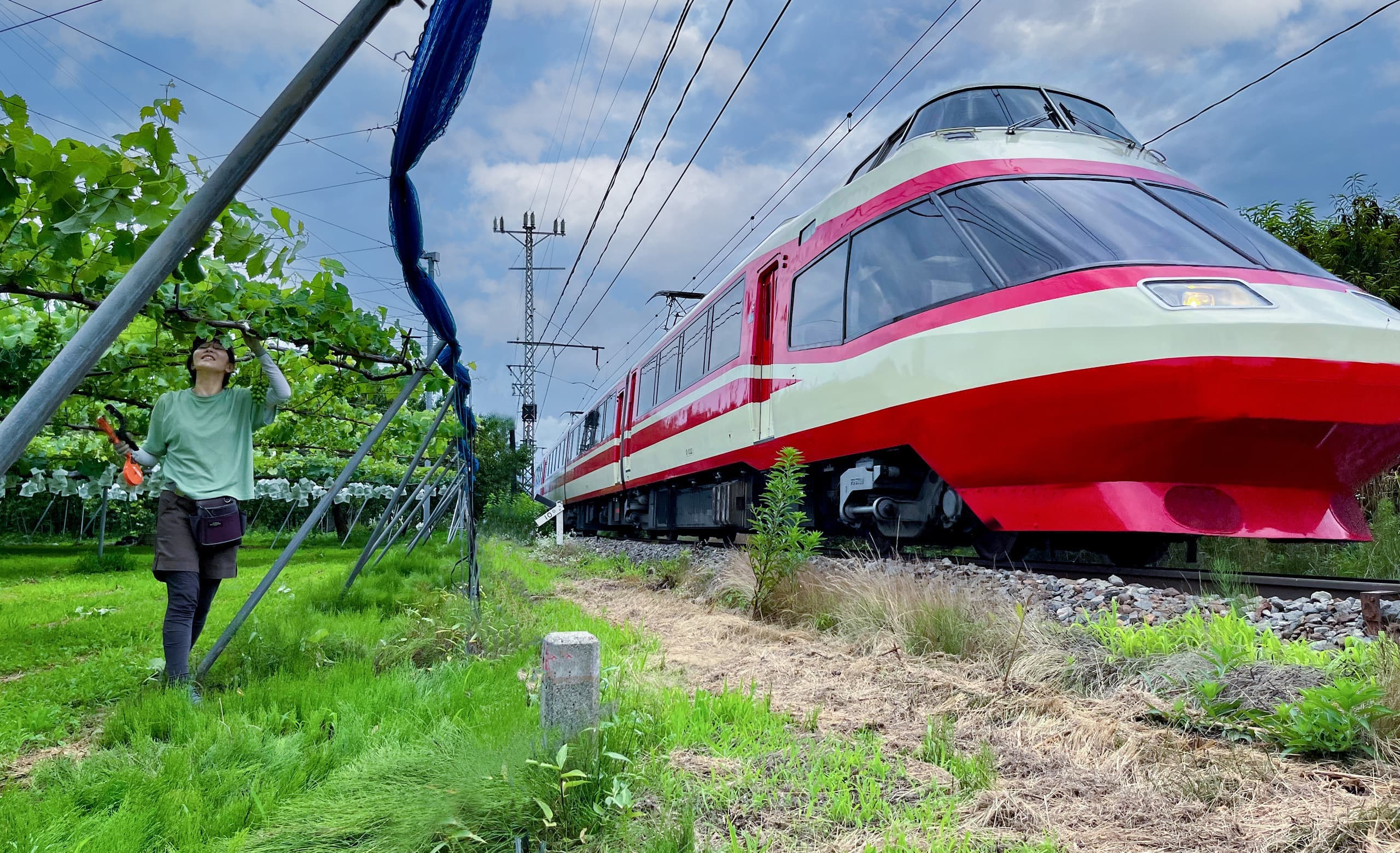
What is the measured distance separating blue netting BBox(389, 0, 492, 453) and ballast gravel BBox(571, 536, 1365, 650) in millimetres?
3464

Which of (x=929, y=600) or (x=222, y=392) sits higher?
(x=222, y=392)

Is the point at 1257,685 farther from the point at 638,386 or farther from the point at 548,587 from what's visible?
the point at 638,386

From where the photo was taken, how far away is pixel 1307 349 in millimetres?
3980

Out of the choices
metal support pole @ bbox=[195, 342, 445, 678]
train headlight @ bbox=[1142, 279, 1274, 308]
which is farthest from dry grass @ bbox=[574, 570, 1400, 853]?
metal support pole @ bbox=[195, 342, 445, 678]

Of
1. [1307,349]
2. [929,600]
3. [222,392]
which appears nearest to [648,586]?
[929,600]

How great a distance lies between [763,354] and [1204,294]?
13.3 ft

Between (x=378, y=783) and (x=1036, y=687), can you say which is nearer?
(x=378, y=783)

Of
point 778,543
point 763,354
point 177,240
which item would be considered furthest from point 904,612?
point 763,354

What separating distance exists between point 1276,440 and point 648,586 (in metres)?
5.43

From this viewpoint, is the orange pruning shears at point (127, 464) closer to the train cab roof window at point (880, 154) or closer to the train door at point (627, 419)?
the train cab roof window at point (880, 154)

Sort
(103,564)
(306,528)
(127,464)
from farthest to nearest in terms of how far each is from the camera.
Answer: (103,564)
(306,528)
(127,464)

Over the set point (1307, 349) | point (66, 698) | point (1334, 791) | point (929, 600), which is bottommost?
point (66, 698)

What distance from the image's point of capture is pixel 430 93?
2732 millimetres

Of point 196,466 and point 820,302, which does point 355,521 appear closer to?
point 820,302
